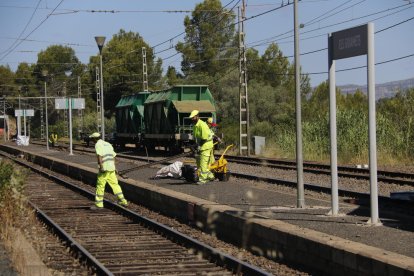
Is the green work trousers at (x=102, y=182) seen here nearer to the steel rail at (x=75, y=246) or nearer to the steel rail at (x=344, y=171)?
the steel rail at (x=75, y=246)

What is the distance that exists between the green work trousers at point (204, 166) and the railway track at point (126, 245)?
2.28m

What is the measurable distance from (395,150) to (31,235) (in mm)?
18700

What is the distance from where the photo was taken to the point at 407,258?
281 inches

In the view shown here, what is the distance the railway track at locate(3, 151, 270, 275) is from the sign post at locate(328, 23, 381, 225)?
7.55 ft

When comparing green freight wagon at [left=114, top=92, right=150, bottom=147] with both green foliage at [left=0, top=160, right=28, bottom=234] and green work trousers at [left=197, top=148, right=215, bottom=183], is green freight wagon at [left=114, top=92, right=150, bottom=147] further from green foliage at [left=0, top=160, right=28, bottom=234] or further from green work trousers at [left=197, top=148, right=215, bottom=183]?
green foliage at [left=0, top=160, right=28, bottom=234]

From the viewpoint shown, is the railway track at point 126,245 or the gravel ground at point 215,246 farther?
the railway track at point 126,245

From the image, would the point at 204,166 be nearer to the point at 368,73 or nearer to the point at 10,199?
the point at 10,199

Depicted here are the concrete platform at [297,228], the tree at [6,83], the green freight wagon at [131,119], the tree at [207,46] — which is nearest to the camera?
the concrete platform at [297,228]

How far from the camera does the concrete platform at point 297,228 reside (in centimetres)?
753

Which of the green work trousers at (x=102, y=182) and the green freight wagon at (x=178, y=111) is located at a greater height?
the green freight wagon at (x=178, y=111)

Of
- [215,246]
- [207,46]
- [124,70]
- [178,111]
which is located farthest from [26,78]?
[215,246]

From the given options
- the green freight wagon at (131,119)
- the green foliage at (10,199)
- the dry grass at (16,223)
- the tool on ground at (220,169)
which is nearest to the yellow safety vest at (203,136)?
the tool on ground at (220,169)

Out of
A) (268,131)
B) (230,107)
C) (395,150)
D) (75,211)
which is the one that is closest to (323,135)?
(395,150)

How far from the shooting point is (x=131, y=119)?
42594 millimetres
